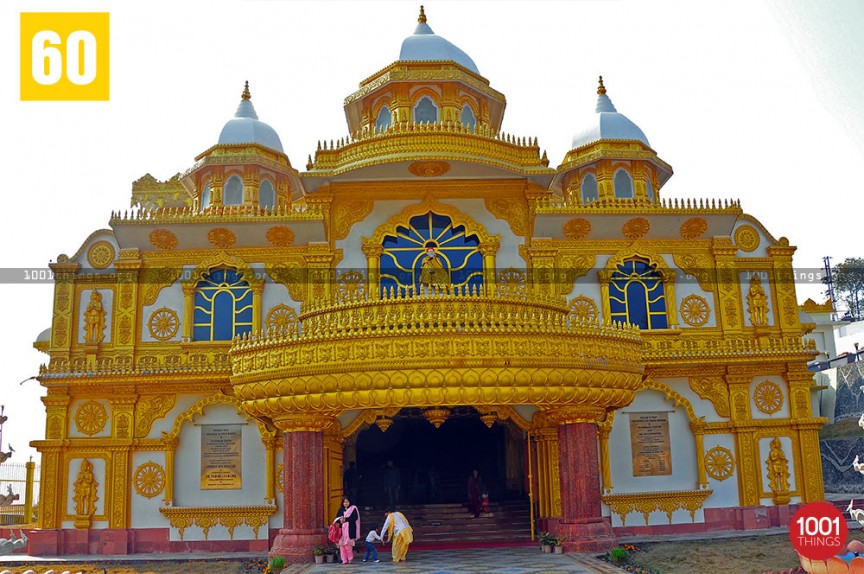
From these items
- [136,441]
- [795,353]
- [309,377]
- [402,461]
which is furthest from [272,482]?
[795,353]

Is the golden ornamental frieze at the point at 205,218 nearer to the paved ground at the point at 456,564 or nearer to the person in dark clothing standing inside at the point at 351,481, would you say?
the person in dark clothing standing inside at the point at 351,481

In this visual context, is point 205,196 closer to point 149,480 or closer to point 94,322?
point 94,322

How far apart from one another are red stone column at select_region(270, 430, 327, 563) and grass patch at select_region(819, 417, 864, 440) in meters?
20.7

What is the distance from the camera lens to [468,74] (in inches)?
799

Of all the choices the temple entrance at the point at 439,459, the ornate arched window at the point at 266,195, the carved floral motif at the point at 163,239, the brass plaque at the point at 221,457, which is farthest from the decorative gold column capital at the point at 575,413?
the ornate arched window at the point at 266,195

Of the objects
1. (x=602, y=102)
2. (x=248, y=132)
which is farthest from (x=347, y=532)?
(x=602, y=102)

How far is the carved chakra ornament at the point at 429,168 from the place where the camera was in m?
17.3

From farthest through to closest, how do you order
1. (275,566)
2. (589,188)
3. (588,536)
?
(589,188) → (588,536) → (275,566)

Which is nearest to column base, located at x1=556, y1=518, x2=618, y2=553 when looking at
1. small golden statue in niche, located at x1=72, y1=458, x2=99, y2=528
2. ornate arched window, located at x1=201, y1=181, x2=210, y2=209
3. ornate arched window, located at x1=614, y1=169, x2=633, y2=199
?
small golden statue in niche, located at x1=72, y1=458, x2=99, y2=528

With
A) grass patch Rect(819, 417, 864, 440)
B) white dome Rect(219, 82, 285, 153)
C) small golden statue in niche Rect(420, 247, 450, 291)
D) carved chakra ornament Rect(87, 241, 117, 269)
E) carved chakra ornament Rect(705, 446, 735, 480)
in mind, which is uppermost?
white dome Rect(219, 82, 285, 153)

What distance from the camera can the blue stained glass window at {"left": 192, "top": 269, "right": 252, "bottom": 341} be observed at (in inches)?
721

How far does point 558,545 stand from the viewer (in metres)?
14.6

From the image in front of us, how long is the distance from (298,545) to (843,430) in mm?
22854

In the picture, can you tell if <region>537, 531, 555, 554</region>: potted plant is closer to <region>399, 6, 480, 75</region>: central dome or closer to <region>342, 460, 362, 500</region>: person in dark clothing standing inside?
<region>342, 460, 362, 500</region>: person in dark clothing standing inside
